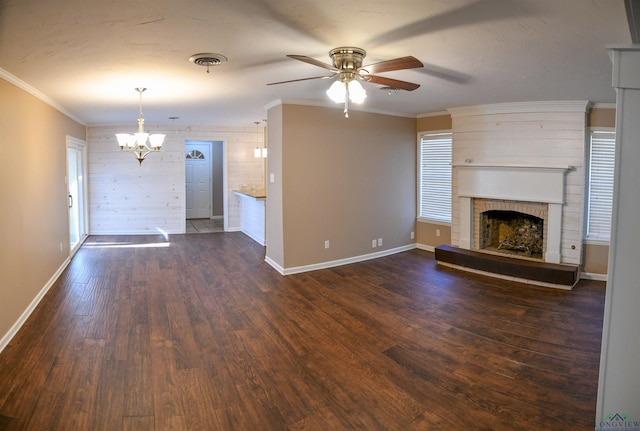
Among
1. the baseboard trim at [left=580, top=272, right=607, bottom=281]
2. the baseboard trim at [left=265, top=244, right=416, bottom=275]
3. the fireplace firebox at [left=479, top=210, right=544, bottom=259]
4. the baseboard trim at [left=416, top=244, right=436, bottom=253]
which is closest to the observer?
the baseboard trim at [left=580, top=272, right=607, bottom=281]

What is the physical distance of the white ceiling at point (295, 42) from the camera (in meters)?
2.25

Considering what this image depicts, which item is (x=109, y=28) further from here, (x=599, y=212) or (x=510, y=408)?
(x=599, y=212)

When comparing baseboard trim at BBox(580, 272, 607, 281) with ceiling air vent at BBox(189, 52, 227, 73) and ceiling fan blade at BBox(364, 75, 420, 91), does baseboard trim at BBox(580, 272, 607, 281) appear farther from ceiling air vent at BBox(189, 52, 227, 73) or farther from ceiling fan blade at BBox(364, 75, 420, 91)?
ceiling air vent at BBox(189, 52, 227, 73)

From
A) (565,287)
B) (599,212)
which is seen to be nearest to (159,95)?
(565,287)

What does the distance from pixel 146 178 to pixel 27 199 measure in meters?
4.67

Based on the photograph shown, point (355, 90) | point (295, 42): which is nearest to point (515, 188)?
point (355, 90)

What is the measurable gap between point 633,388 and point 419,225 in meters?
5.61

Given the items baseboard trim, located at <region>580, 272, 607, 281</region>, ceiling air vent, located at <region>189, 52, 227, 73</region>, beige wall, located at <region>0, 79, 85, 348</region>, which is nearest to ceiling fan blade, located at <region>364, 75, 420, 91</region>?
ceiling air vent, located at <region>189, 52, 227, 73</region>

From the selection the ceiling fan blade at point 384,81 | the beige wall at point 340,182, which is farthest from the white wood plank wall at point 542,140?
the ceiling fan blade at point 384,81

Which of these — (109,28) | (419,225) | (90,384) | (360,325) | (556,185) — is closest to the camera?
(109,28)

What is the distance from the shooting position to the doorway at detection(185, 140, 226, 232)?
11297 mm

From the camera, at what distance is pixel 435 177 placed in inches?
276

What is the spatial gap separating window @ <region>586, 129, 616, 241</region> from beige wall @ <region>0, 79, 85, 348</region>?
22.1ft

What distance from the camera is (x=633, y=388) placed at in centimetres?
176
